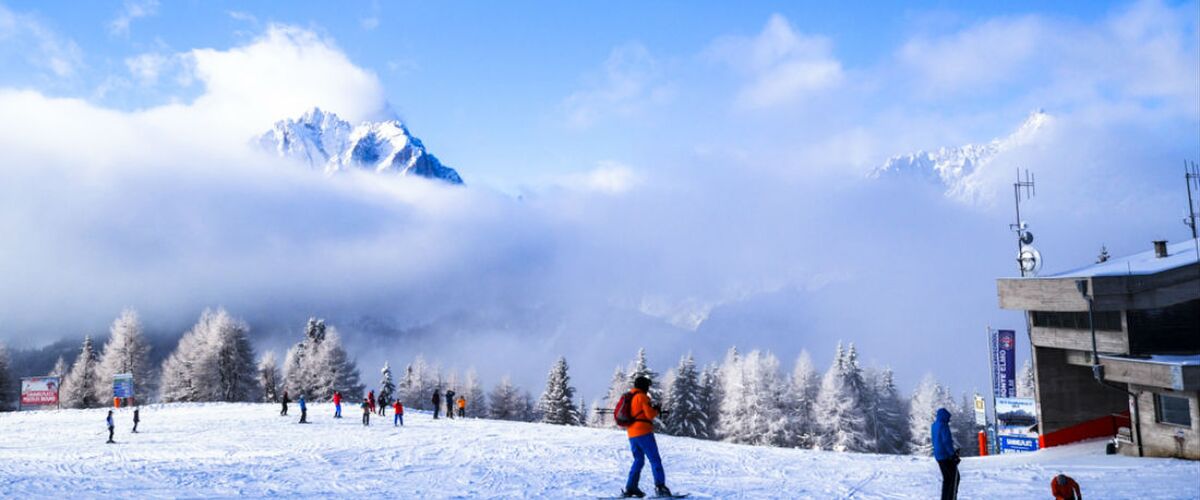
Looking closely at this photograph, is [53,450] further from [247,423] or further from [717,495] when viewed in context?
[717,495]

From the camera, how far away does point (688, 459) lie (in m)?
21.5

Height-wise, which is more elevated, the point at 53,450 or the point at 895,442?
the point at 53,450

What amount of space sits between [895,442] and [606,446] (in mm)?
59423

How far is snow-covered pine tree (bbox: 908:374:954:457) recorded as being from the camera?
7588 centimetres

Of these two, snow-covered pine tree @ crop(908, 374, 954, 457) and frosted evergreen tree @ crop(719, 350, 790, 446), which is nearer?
frosted evergreen tree @ crop(719, 350, 790, 446)

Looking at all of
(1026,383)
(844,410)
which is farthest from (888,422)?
(1026,383)

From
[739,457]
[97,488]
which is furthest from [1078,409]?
[97,488]

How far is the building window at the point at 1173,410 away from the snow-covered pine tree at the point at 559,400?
181ft

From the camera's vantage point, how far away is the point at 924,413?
8425 cm

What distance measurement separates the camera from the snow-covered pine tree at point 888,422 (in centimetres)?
7162

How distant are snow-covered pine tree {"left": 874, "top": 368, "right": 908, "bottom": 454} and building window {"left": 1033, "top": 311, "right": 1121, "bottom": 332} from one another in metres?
46.6

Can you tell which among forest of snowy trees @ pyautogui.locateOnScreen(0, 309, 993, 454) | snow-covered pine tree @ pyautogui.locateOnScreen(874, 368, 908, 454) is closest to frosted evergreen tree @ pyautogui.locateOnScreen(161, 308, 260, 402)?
forest of snowy trees @ pyautogui.locateOnScreen(0, 309, 993, 454)

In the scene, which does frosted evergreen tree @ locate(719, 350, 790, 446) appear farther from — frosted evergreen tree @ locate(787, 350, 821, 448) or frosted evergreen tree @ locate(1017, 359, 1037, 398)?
frosted evergreen tree @ locate(1017, 359, 1037, 398)

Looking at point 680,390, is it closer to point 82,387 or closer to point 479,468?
point 479,468
